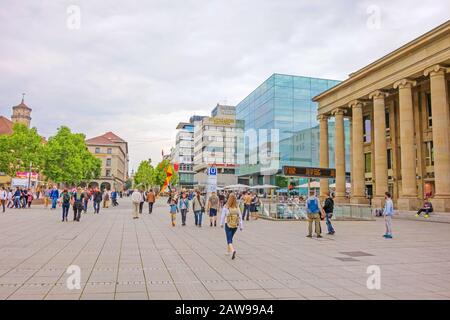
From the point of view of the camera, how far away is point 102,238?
515 inches

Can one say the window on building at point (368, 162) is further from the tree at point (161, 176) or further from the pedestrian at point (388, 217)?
the tree at point (161, 176)

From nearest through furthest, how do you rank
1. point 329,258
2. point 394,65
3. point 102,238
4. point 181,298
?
point 181,298 → point 329,258 → point 102,238 → point 394,65

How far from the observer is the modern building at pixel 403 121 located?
26.1 metres

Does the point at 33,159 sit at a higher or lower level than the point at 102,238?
higher

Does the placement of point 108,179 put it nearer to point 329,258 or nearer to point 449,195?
point 449,195

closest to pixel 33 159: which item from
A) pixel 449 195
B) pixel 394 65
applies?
pixel 394 65

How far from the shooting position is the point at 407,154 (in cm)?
2894

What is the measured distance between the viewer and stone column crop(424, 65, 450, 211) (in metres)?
25.5

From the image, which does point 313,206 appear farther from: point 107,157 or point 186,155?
point 107,157

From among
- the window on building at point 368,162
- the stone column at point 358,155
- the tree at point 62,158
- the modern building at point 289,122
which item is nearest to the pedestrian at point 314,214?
the stone column at point 358,155

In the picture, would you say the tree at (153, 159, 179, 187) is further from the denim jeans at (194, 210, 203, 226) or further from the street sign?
the denim jeans at (194, 210, 203, 226)

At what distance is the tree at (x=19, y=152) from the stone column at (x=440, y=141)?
5319 centimetres
